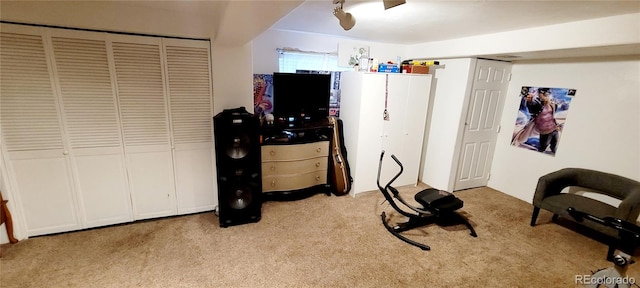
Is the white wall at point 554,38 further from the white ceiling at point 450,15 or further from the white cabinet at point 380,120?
the white cabinet at point 380,120

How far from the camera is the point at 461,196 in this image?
371 centimetres

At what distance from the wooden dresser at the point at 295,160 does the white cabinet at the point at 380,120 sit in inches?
15.0

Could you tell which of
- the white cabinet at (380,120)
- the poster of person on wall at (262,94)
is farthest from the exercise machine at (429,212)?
the poster of person on wall at (262,94)

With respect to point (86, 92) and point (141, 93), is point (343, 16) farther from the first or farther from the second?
point (86, 92)

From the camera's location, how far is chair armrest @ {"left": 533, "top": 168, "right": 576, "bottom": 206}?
9.39 feet

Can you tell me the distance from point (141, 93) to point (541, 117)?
4746 millimetres

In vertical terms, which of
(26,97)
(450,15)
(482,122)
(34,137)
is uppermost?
(450,15)

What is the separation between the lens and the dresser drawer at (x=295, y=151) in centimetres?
317

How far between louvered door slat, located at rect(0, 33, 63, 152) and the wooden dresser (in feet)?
6.30

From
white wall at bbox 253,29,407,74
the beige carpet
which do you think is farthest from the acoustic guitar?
white wall at bbox 253,29,407,74

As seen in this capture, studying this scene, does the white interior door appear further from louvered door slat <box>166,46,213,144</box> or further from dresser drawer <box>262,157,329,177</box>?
louvered door slat <box>166,46,213,144</box>

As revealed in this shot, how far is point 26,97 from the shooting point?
85.5 inches

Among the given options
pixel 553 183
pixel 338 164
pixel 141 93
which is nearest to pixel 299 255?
pixel 338 164

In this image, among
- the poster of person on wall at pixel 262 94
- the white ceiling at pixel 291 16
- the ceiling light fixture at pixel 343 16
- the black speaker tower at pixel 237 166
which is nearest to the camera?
the white ceiling at pixel 291 16
